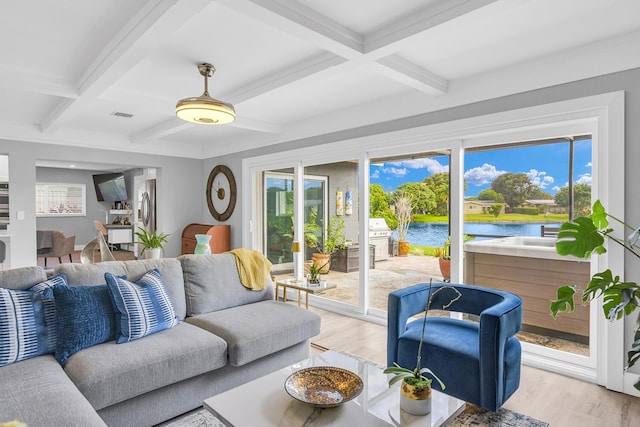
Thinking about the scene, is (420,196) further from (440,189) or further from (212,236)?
(212,236)

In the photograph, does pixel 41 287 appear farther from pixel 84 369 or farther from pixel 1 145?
pixel 1 145

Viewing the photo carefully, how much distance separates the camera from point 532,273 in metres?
3.15

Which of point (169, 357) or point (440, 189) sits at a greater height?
point (440, 189)

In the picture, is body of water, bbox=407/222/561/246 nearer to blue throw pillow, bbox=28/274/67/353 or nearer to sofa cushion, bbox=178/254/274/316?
sofa cushion, bbox=178/254/274/316

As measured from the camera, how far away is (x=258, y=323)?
2.61 metres

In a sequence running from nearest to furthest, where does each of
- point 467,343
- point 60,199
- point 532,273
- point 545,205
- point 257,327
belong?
1. point 467,343
2. point 257,327
3. point 545,205
4. point 532,273
5. point 60,199

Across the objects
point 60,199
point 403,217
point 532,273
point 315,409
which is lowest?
point 315,409

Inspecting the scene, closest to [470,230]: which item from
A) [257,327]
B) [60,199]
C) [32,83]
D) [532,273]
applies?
[532,273]

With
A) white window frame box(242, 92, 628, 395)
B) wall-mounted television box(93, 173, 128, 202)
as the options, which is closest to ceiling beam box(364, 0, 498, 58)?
white window frame box(242, 92, 628, 395)

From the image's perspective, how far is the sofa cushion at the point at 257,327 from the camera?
Result: 238 centimetres

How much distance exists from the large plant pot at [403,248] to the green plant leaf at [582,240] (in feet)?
6.47

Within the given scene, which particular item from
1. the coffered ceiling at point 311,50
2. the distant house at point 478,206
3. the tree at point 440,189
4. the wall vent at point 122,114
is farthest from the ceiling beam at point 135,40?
the distant house at point 478,206

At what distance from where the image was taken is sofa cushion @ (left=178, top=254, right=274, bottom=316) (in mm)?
2860

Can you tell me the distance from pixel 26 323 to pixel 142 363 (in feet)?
2.16
